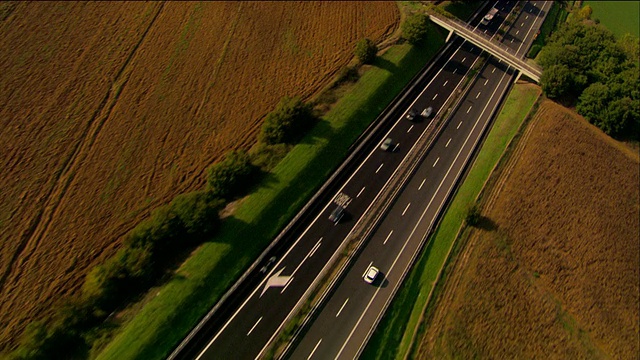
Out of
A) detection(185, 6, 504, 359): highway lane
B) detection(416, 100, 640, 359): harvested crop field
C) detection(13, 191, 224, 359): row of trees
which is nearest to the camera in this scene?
detection(13, 191, 224, 359): row of trees

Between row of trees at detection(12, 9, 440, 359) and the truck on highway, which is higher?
the truck on highway

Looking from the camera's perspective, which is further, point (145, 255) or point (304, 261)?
point (304, 261)

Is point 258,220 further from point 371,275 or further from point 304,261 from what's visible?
point 371,275

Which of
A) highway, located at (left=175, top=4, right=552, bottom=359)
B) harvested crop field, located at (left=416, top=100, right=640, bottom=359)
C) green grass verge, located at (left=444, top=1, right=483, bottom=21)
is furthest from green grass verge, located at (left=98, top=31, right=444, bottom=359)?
harvested crop field, located at (left=416, top=100, right=640, bottom=359)

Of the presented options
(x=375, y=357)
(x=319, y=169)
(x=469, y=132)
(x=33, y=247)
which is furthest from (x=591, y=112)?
(x=33, y=247)

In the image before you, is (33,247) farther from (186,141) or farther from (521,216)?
(521,216)

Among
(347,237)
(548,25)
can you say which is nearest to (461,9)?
(548,25)

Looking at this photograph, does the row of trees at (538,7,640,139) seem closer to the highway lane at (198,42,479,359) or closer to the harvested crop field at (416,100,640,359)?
the harvested crop field at (416,100,640,359)
